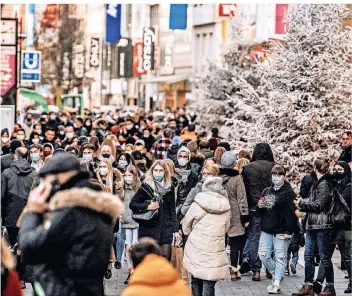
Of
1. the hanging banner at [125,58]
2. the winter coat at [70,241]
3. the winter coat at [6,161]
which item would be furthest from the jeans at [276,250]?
the hanging banner at [125,58]

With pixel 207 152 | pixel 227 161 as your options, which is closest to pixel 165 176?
pixel 227 161

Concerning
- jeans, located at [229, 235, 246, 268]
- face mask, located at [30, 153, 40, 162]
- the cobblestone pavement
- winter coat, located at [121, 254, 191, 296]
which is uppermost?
winter coat, located at [121, 254, 191, 296]

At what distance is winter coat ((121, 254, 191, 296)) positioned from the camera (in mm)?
6930

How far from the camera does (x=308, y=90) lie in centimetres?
2048

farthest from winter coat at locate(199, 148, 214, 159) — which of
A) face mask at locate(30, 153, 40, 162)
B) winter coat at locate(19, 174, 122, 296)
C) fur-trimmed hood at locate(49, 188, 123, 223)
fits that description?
winter coat at locate(19, 174, 122, 296)

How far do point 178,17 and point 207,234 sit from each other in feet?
50.6

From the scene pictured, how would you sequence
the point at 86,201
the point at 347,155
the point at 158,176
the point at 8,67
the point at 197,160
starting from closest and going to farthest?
the point at 86,201 → the point at 158,176 → the point at 347,155 → the point at 197,160 → the point at 8,67

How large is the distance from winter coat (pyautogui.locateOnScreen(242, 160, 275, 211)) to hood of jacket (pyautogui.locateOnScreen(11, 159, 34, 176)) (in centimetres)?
279

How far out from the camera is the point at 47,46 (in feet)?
291

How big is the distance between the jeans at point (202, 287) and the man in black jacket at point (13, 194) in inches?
122

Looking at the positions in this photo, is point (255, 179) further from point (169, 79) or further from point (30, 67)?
point (169, 79)

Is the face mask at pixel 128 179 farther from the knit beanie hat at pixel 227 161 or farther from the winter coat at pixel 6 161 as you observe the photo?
the winter coat at pixel 6 161

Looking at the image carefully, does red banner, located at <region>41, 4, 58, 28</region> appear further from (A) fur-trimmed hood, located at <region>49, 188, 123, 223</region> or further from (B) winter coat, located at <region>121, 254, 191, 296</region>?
(B) winter coat, located at <region>121, 254, 191, 296</region>

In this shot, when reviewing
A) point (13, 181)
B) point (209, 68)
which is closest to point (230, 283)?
point (13, 181)
